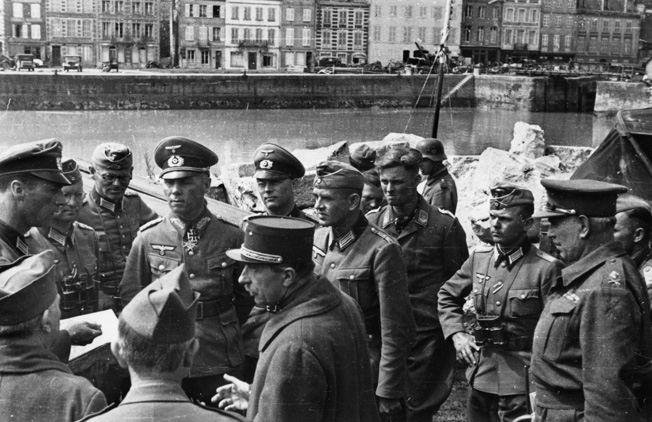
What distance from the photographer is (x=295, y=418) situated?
332cm

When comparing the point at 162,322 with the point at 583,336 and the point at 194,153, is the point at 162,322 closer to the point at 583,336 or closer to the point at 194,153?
the point at 583,336

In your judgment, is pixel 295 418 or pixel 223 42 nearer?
pixel 295 418

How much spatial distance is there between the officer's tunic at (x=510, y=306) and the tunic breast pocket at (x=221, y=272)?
135cm

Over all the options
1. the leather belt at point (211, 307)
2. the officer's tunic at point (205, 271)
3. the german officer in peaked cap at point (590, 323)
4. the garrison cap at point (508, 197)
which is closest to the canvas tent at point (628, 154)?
the garrison cap at point (508, 197)

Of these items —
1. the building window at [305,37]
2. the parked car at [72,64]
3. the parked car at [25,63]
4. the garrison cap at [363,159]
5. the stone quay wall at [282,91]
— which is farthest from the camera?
the building window at [305,37]

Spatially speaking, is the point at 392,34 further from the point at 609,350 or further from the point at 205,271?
the point at 609,350

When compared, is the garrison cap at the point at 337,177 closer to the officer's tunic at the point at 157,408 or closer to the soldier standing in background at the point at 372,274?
the soldier standing in background at the point at 372,274

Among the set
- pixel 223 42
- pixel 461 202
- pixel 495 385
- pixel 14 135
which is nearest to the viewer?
pixel 495 385

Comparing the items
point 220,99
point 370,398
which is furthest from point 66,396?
point 220,99

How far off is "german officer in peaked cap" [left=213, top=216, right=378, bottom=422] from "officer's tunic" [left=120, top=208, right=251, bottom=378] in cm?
144

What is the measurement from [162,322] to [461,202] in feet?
29.9

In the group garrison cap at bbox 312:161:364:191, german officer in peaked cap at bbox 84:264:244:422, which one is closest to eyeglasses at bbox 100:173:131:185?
garrison cap at bbox 312:161:364:191

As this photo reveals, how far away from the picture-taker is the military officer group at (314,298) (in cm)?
304

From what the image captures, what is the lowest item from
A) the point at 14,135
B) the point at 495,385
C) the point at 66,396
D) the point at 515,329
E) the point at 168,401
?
the point at 14,135
